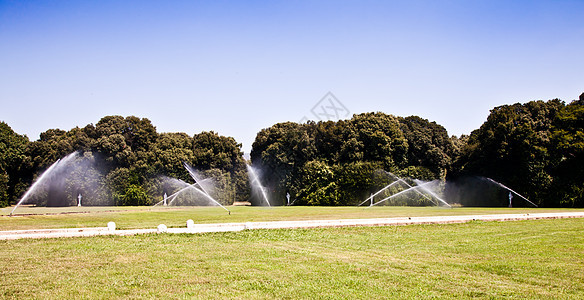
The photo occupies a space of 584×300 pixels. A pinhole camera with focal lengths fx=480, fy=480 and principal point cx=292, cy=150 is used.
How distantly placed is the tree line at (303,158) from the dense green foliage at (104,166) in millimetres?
129

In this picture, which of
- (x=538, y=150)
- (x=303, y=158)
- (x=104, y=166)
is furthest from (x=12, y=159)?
(x=538, y=150)

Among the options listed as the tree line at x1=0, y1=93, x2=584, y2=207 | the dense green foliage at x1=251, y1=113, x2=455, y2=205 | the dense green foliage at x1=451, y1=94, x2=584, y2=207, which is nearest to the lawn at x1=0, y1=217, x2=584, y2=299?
the dense green foliage at x1=451, y1=94, x2=584, y2=207

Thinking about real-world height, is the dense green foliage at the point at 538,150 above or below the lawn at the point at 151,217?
above

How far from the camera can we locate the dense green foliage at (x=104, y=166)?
61.0m

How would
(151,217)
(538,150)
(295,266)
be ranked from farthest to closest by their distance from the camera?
(538,150) < (151,217) < (295,266)

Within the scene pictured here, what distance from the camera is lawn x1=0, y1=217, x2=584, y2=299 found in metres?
9.59

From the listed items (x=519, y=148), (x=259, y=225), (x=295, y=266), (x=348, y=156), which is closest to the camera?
(x=295, y=266)

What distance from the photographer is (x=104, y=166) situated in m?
62.4

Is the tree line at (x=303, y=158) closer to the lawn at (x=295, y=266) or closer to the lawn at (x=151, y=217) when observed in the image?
the lawn at (x=151, y=217)

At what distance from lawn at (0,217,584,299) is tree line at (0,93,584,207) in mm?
37337

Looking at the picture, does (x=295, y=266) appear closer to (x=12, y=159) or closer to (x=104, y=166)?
(x=104, y=166)

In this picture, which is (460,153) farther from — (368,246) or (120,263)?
(120,263)

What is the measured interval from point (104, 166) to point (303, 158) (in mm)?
25941

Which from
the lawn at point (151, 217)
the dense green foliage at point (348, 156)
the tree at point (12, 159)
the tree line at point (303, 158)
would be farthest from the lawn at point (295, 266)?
the tree at point (12, 159)
